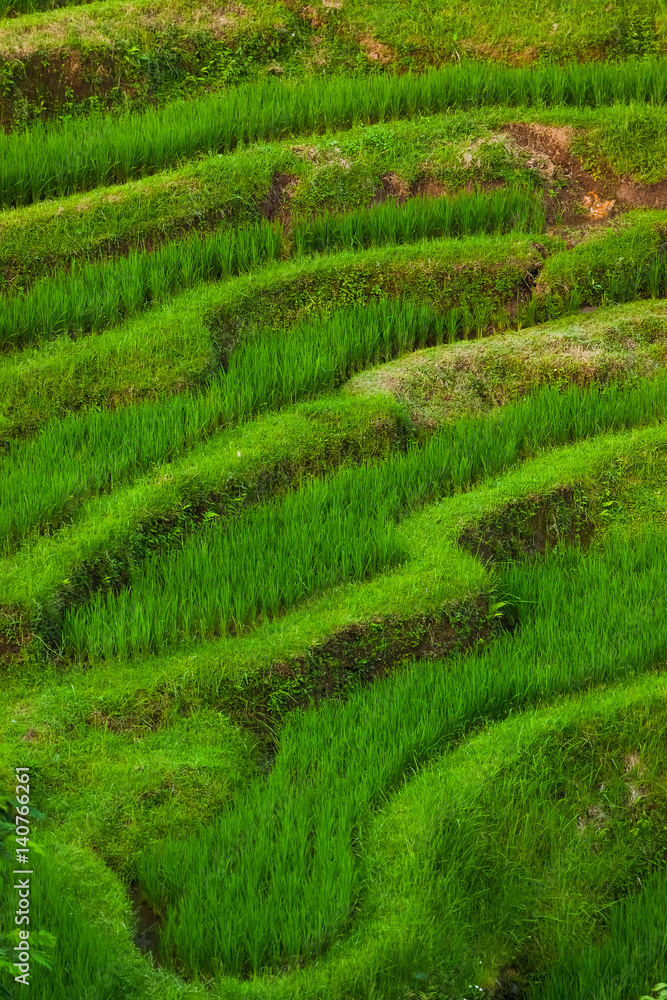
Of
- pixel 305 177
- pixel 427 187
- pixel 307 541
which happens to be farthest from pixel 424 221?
pixel 307 541

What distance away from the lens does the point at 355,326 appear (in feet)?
22.7

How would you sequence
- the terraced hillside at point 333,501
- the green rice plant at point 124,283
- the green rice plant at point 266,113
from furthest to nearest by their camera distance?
1. the green rice plant at point 266,113
2. the green rice plant at point 124,283
3. the terraced hillside at point 333,501

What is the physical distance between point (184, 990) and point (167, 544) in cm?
226

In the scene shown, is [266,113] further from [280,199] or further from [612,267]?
[612,267]

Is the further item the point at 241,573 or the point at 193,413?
the point at 193,413

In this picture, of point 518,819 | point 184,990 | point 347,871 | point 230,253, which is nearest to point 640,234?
point 230,253

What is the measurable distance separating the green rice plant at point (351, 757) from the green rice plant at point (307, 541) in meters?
0.65

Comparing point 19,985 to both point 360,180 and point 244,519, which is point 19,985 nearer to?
point 244,519

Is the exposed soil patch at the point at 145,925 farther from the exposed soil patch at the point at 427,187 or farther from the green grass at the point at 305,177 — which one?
the exposed soil patch at the point at 427,187

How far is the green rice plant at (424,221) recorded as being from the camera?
7.59 meters

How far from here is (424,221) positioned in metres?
7.67

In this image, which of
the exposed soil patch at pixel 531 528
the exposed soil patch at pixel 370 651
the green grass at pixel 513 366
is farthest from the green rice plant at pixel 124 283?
the exposed soil patch at pixel 370 651

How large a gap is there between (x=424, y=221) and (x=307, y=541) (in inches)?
119

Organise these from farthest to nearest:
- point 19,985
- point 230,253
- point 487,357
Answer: point 230,253 → point 487,357 → point 19,985
